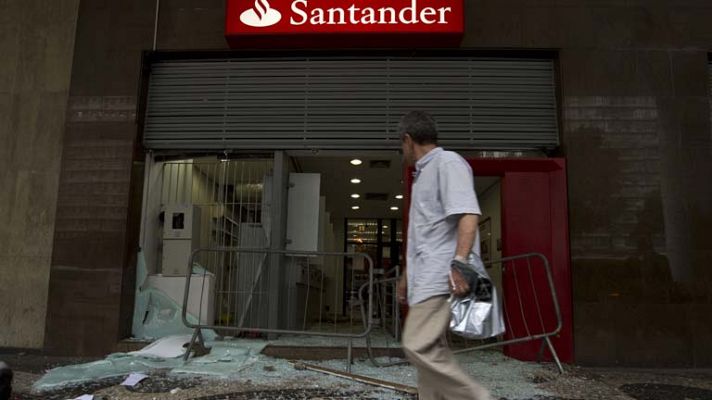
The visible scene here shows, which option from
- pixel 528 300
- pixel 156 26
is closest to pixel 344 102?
pixel 156 26

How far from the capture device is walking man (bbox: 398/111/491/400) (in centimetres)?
282

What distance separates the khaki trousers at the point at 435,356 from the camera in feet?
9.16

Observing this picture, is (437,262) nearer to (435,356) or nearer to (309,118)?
(435,356)

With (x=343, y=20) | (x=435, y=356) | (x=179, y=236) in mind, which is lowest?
(x=435, y=356)

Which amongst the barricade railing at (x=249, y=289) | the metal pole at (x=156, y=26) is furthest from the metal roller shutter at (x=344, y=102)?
the barricade railing at (x=249, y=289)

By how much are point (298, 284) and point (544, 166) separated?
3.35m

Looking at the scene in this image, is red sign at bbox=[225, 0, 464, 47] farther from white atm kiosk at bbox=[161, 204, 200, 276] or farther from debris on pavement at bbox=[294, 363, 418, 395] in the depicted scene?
debris on pavement at bbox=[294, 363, 418, 395]

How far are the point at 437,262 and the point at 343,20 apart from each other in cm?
444

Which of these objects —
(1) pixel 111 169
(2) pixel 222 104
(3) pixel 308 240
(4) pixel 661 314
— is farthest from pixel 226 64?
(4) pixel 661 314

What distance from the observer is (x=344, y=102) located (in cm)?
697

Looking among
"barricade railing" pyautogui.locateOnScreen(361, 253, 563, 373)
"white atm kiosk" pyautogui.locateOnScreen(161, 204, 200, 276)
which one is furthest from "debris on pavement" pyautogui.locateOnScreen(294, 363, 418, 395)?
"white atm kiosk" pyautogui.locateOnScreen(161, 204, 200, 276)

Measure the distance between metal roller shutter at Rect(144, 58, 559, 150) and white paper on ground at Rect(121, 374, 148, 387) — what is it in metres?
2.93

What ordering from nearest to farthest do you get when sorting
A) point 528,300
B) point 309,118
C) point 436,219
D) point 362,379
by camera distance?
1. point 436,219
2. point 362,379
3. point 528,300
4. point 309,118

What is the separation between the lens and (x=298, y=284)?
7.72m
